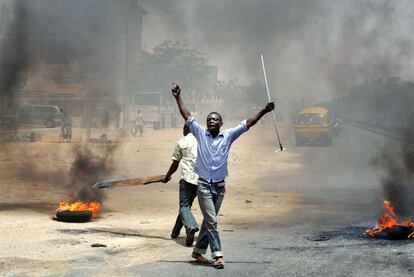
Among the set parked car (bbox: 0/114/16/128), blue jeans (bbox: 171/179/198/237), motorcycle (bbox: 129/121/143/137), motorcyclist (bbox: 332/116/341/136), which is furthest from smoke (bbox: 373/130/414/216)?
parked car (bbox: 0/114/16/128)

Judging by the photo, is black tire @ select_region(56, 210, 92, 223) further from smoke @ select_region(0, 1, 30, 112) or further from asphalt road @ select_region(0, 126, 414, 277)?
smoke @ select_region(0, 1, 30, 112)

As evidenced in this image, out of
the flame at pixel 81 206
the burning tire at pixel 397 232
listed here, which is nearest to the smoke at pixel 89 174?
the flame at pixel 81 206

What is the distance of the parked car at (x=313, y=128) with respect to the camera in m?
26.9

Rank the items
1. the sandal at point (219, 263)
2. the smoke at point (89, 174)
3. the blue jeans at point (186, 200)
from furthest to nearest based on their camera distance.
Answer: the smoke at point (89, 174), the blue jeans at point (186, 200), the sandal at point (219, 263)

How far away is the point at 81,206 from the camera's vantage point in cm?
882

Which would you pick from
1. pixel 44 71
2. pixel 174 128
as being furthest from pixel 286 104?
pixel 44 71

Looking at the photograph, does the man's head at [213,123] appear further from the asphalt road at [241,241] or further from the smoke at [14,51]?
the smoke at [14,51]

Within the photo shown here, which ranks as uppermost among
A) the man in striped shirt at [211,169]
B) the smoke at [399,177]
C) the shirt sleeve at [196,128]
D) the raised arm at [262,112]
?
the raised arm at [262,112]

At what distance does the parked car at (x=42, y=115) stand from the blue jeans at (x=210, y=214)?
82.2 ft

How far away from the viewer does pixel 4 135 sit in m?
24.8

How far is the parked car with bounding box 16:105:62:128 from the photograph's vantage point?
30.0 m

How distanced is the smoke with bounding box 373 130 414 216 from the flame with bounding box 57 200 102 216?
4774 mm

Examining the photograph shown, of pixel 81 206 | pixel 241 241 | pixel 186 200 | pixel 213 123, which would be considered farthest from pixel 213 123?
pixel 81 206

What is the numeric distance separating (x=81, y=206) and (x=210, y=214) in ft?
11.9
